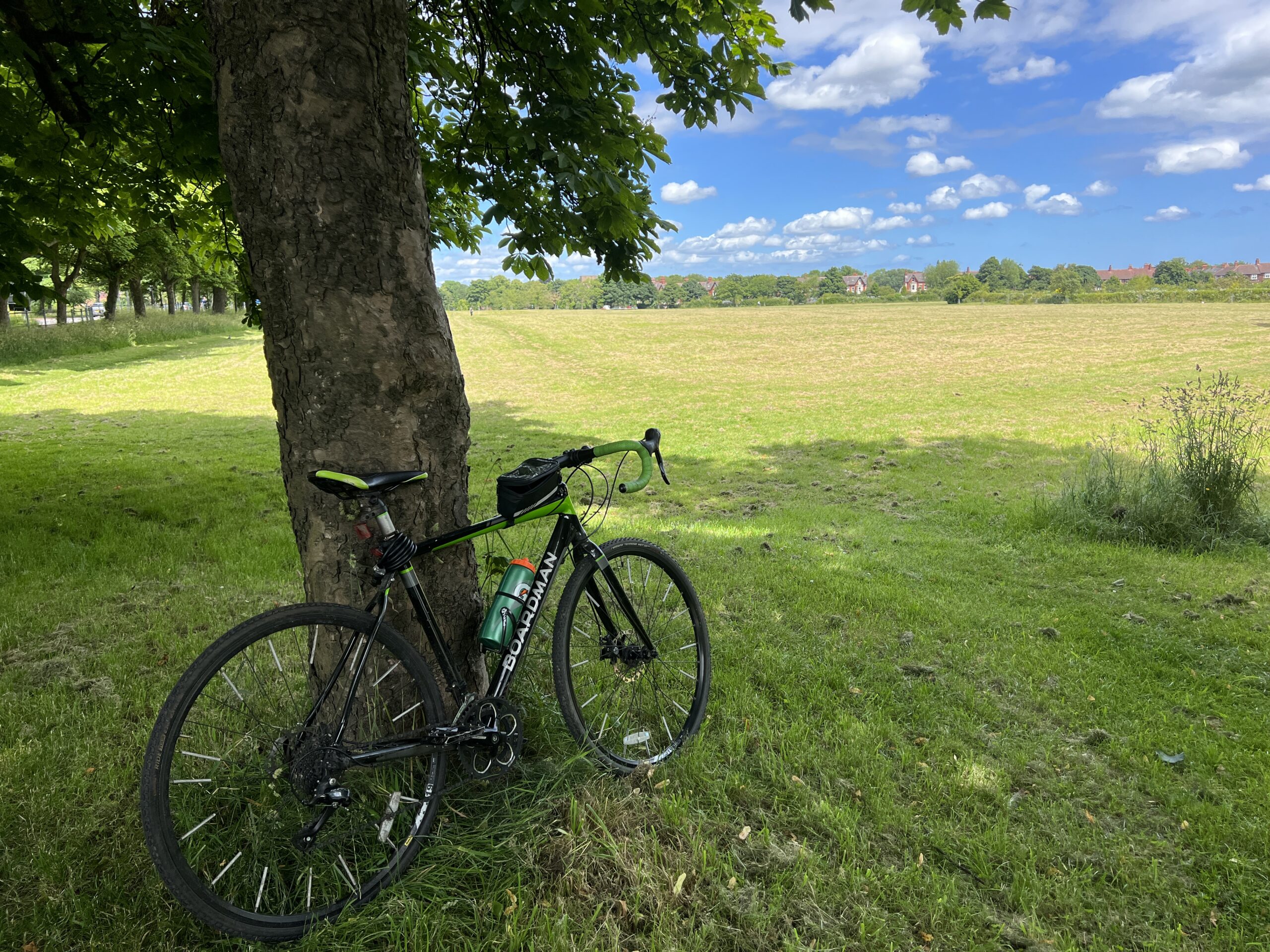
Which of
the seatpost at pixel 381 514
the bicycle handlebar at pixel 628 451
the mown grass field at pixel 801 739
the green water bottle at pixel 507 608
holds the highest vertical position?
the bicycle handlebar at pixel 628 451

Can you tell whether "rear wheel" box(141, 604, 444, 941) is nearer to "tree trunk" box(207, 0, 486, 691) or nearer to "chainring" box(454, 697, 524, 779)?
"chainring" box(454, 697, 524, 779)

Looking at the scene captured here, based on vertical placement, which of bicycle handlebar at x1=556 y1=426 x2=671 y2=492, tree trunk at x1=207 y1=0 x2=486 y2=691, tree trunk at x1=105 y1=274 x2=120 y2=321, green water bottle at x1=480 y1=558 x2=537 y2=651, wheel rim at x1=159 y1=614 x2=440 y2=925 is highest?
tree trunk at x1=105 y1=274 x2=120 y2=321

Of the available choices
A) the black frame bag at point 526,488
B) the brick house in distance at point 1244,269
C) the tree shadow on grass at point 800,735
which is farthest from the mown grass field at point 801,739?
the brick house in distance at point 1244,269

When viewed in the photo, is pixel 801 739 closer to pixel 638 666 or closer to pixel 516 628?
pixel 638 666

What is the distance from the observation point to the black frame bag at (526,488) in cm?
292

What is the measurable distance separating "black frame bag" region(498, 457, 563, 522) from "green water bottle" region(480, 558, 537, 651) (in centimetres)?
28

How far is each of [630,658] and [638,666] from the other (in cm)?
8

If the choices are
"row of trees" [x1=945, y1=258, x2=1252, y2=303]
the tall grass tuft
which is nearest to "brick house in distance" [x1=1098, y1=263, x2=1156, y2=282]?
"row of trees" [x1=945, y1=258, x2=1252, y2=303]

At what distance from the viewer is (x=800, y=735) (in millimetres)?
3568

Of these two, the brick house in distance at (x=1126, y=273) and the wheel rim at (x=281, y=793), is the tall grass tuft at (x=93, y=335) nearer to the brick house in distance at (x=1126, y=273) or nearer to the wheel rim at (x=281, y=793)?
the wheel rim at (x=281, y=793)

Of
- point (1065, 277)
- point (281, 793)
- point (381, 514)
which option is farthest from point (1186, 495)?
point (1065, 277)

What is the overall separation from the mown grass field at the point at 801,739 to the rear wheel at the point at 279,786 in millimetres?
173

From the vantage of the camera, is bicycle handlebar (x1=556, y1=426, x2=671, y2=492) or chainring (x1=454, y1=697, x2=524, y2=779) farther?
bicycle handlebar (x1=556, y1=426, x2=671, y2=492)

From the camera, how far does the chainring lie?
9.24 feet
